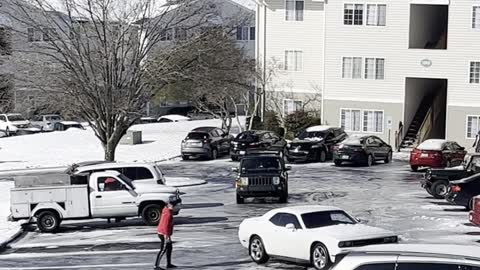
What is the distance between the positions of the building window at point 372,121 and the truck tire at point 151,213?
26.6 metres

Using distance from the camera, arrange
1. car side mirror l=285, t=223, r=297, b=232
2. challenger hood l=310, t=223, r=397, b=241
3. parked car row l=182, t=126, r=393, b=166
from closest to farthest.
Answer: challenger hood l=310, t=223, r=397, b=241
car side mirror l=285, t=223, r=297, b=232
parked car row l=182, t=126, r=393, b=166

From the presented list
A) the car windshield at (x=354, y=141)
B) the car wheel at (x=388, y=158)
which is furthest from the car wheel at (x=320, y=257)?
the car wheel at (x=388, y=158)

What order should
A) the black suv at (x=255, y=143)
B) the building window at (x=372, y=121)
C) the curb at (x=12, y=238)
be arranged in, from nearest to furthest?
the curb at (x=12, y=238), the black suv at (x=255, y=143), the building window at (x=372, y=121)

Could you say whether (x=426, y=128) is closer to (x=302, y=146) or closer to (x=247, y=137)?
(x=302, y=146)

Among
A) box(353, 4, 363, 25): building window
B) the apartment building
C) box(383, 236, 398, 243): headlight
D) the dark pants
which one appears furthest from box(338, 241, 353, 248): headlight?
box(353, 4, 363, 25): building window

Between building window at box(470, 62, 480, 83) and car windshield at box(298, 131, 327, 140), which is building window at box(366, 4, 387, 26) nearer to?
building window at box(470, 62, 480, 83)

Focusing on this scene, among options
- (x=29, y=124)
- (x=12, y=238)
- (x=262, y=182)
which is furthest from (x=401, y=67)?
(x=12, y=238)

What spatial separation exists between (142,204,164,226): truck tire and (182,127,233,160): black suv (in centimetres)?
1886

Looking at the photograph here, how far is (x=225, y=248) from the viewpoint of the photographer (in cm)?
2327

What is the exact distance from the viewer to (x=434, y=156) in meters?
41.6

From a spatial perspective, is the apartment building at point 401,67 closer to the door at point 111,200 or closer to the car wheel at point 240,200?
the car wheel at point 240,200

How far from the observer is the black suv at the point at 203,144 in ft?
150

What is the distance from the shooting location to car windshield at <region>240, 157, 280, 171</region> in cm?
3186

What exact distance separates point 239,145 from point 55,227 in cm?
1953
